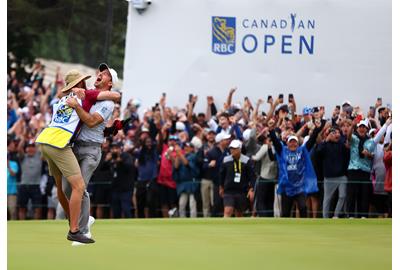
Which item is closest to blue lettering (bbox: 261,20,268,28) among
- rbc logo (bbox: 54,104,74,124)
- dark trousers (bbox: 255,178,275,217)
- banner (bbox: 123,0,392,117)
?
banner (bbox: 123,0,392,117)

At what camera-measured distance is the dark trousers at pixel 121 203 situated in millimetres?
19656

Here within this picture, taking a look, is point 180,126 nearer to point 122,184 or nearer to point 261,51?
point 122,184

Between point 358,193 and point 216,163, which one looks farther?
point 216,163

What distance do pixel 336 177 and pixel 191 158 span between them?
2.75m

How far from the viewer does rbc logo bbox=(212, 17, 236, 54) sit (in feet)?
67.5

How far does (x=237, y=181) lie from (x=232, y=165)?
0.28 m

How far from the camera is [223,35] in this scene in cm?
2062

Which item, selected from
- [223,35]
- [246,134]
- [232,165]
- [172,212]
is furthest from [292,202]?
[223,35]

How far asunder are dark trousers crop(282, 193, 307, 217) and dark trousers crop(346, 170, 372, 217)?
68 centimetres

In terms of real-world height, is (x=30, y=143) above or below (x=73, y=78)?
below

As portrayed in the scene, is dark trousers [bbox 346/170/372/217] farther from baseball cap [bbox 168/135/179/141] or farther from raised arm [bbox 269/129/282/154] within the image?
baseball cap [bbox 168/135/179/141]

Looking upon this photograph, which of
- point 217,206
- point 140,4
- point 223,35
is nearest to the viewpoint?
point 217,206

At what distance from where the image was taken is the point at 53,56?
1570 inches

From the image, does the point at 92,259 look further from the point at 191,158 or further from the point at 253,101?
the point at 253,101
